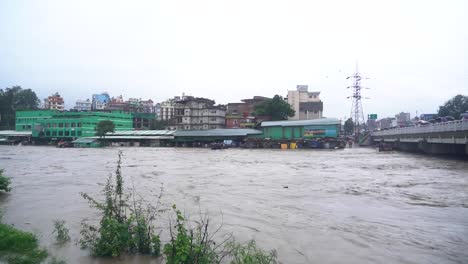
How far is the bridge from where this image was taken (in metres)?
22.4

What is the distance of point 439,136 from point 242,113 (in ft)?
134

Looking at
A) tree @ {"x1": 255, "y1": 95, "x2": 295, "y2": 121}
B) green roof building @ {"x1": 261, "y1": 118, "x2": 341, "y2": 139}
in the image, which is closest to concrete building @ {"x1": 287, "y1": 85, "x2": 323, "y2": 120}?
tree @ {"x1": 255, "y1": 95, "x2": 295, "y2": 121}

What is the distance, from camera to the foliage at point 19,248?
16.7ft

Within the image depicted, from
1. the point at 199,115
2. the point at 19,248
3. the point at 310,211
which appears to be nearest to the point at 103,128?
the point at 199,115

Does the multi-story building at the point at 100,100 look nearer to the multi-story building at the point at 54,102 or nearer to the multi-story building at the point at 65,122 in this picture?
the multi-story building at the point at 54,102

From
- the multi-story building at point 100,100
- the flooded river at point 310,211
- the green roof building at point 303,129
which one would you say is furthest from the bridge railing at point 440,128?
the multi-story building at point 100,100

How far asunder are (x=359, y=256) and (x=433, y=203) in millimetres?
6202

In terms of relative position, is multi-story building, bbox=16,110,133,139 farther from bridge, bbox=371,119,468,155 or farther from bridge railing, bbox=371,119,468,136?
bridge railing, bbox=371,119,468,136

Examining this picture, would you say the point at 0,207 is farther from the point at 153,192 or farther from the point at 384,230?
the point at 384,230

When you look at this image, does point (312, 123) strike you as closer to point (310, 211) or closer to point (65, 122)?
point (310, 211)

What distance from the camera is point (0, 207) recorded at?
31.5 feet

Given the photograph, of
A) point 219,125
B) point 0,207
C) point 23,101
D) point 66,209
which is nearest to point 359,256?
point 66,209

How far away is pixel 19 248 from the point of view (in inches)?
220

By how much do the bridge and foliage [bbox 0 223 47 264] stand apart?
23535 millimetres
